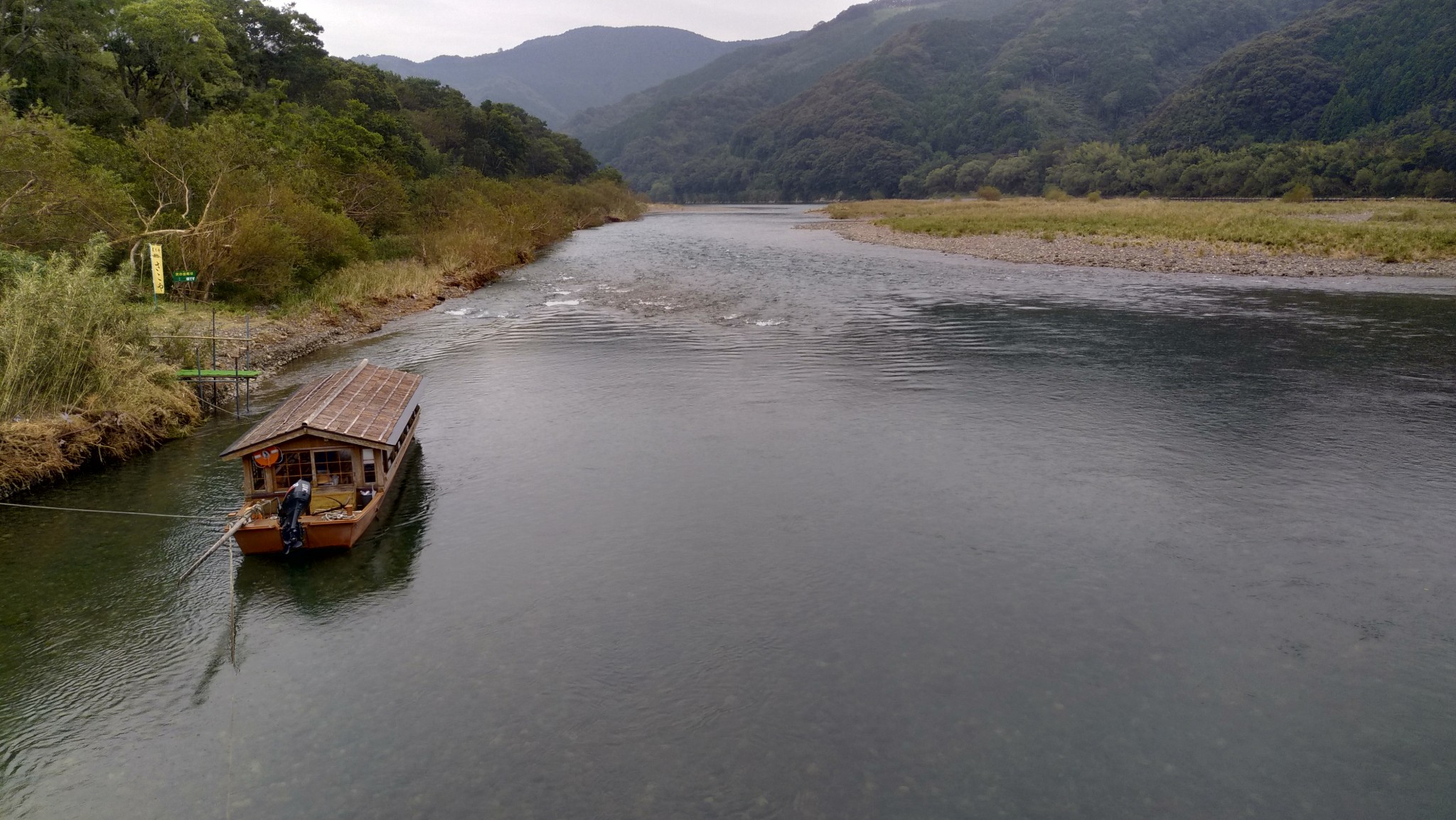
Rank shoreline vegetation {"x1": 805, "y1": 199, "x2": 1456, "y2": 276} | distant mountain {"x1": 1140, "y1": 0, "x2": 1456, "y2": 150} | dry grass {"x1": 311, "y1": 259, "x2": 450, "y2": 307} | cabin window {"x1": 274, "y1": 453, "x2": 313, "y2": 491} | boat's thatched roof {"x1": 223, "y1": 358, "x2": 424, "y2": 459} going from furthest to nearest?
1. distant mountain {"x1": 1140, "y1": 0, "x2": 1456, "y2": 150}
2. shoreline vegetation {"x1": 805, "y1": 199, "x2": 1456, "y2": 276}
3. dry grass {"x1": 311, "y1": 259, "x2": 450, "y2": 307}
4. cabin window {"x1": 274, "y1": 453, "x2": 313, "y2": 491}
5. boat's thatched roof {"x1": 223, "y1": 358, "x2": 424, "y2": 459}

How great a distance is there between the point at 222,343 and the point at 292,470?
14.0m

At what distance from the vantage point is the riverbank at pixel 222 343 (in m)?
17.3

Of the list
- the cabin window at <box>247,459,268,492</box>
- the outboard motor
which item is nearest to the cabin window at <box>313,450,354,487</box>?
the cabin window at <box>247,459,268,492</box>

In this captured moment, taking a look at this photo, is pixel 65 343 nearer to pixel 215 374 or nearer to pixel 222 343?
pixel 215 374

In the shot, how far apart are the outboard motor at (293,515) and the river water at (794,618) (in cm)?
44

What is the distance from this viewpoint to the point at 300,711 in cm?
Answer: 1053

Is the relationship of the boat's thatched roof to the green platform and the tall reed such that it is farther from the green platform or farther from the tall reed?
the tall reed

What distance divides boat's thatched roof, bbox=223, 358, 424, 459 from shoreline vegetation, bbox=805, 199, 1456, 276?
46.9 metres

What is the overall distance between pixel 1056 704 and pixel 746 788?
4.13 m

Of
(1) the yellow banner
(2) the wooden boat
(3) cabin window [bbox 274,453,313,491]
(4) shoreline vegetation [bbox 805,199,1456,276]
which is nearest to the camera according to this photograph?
(2) the wooden boat

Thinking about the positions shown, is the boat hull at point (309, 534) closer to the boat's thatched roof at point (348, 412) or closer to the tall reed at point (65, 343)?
the boat's thatched roof at point (348, 412)

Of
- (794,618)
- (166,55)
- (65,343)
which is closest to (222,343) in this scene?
(65,343)

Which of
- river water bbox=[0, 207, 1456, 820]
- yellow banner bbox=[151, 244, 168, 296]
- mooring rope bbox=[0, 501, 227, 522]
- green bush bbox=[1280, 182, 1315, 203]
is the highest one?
green bush bbox=[1280, 182, 1315, 203]

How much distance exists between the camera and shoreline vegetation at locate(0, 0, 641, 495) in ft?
61.3
